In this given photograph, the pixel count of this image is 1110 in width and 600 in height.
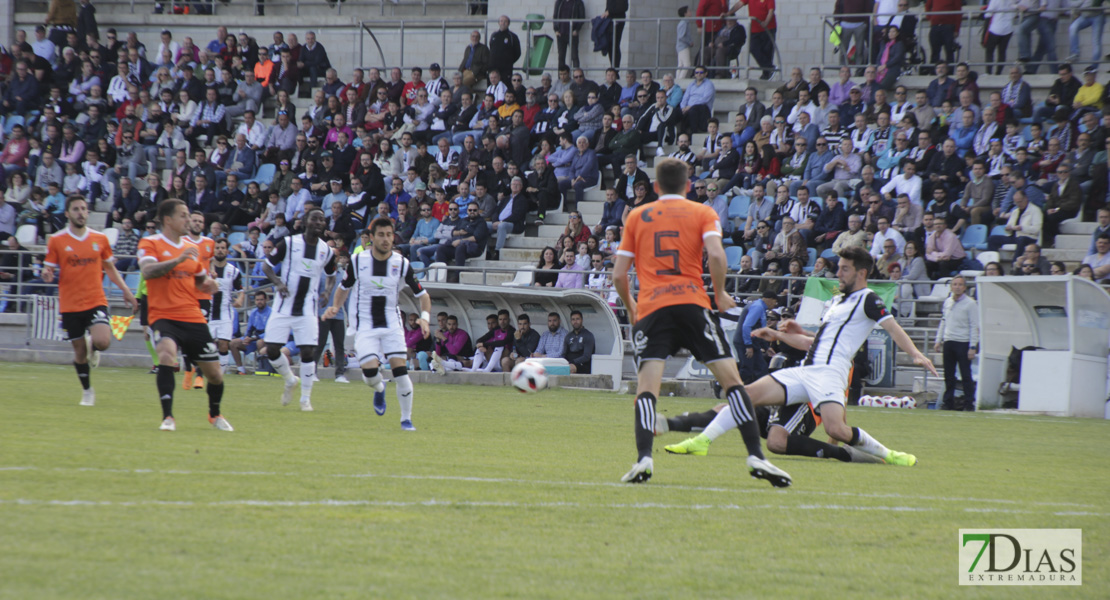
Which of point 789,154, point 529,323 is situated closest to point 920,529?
point 529,323

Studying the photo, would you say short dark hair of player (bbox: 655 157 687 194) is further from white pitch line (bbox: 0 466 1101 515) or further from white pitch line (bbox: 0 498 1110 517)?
white pitch line (bbox: 0 498 1110 517)

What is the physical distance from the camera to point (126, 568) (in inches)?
166

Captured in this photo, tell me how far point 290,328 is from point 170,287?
369cm

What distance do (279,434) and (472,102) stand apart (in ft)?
→ 61.8

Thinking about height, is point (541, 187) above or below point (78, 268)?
above

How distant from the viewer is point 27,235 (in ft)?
89.7

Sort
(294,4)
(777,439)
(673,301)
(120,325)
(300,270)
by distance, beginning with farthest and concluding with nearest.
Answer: (294,4)
(120,325)
(300,270)
(777,439)
(673,301)

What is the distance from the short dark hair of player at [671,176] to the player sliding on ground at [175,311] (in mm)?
4430

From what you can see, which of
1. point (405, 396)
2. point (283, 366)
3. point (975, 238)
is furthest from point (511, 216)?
point (405, 396)

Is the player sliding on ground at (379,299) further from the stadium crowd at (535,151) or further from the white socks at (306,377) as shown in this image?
the stadium crowd at (535,151)

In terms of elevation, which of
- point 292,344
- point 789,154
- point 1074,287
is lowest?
point 292,344

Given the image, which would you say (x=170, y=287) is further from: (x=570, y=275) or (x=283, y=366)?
(x=570, y=275)

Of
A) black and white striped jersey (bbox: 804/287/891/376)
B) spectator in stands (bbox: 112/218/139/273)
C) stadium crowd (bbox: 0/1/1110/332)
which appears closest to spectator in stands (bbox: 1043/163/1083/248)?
stadium crowd (bbox: 0/1/1110/332)

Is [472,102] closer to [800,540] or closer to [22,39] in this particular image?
[22,39]
